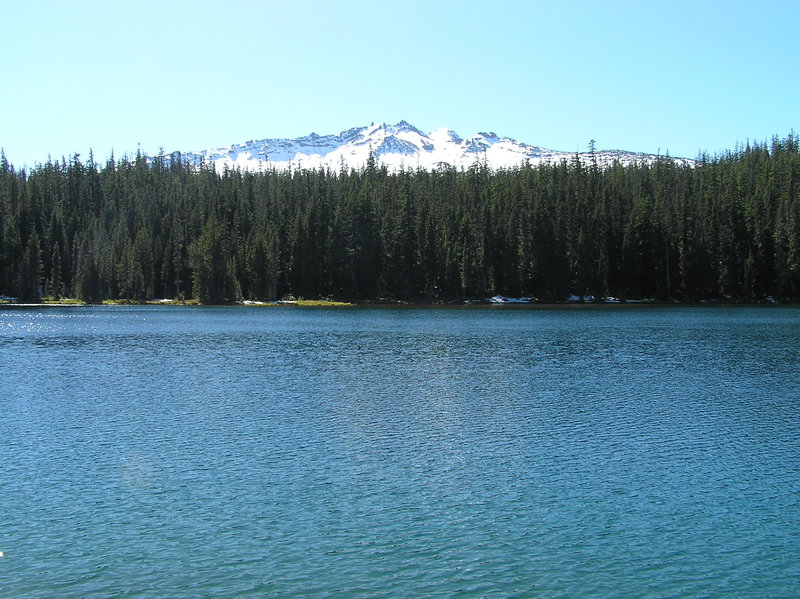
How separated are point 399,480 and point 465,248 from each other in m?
124

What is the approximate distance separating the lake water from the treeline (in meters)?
97.4

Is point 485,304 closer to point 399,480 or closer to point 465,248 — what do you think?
point 465,248

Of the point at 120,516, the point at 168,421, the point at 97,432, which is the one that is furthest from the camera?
the point at 168,421

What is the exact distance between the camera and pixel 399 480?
22750mm

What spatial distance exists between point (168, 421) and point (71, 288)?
533ft

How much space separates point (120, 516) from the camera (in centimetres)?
1923

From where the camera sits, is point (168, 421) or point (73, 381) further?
point (73, 381)

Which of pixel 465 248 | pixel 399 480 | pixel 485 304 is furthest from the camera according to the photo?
pixel 465 248

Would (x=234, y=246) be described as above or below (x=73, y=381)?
above

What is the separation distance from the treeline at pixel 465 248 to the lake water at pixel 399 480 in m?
97.4

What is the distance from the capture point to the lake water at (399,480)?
1572 centimetres

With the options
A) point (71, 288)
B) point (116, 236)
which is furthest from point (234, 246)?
Result: point (71, 288)

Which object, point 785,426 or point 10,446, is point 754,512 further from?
point 10,446

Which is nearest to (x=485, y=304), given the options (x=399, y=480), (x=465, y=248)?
(x=465, y=248)
